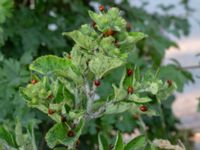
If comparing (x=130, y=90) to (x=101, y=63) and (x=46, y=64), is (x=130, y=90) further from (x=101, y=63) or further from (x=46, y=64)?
(x=46, y=64)

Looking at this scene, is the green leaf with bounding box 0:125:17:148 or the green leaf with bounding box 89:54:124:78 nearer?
the green leaf with bounding box 89:54:124:78

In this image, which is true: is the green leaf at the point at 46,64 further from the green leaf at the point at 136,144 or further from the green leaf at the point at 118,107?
the green leaf at the point at 136,144

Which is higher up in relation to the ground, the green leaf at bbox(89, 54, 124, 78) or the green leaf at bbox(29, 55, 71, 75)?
the green leaf at bbox(29, 55, 71, 75)

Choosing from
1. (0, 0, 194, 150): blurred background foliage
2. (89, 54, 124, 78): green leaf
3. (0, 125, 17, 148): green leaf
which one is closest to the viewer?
(89, 54, 124, 78): green leaf

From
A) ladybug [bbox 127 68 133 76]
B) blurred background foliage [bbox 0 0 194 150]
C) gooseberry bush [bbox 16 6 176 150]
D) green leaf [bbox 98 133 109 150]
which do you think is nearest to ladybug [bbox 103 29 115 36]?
gooseberry bush [bbox 16 6 176 150]

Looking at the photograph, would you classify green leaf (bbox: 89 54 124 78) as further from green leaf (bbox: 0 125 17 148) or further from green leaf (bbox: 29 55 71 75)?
green leaf (bbox: 0 125 17 148)

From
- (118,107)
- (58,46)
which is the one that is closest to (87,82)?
(118,107)

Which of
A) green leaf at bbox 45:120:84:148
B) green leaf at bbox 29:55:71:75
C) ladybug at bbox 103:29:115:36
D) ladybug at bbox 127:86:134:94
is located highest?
ladybug at bbox 103:29:115:36

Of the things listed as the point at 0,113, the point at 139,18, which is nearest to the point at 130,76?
the point at 0,113

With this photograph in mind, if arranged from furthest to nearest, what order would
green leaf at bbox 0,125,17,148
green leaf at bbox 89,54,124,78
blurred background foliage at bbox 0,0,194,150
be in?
blurred background foliage at bbox 0,0,194,150, green leaf at bbox 0,125,17,148, green leaf at bbox 89,54,124,78

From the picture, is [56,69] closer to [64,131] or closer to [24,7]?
[64,131]
